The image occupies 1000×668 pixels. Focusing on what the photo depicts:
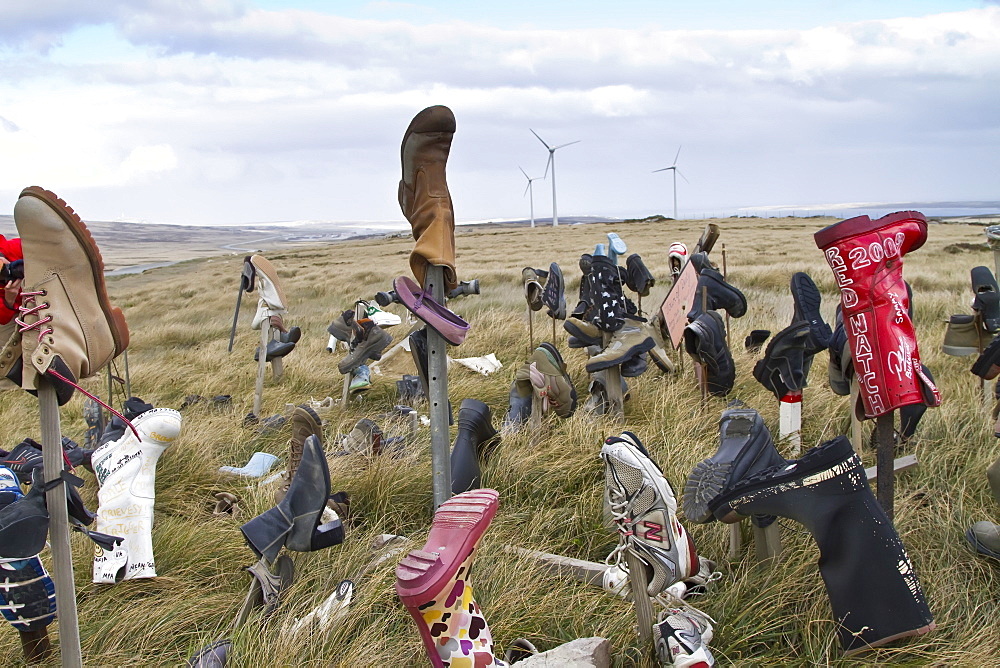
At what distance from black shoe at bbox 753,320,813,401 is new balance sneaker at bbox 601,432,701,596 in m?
1.55

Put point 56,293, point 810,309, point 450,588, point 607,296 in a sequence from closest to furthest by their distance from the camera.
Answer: point 450,588, point 56,293, point 810,309, point 607,296

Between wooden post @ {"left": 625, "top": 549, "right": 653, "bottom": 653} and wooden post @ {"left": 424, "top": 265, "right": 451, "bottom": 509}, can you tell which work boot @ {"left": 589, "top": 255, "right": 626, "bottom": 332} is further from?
wooden post @ {"left": 625, "top": 549, "right": 653, "bottom": 653}

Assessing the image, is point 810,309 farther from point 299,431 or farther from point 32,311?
point 32,311

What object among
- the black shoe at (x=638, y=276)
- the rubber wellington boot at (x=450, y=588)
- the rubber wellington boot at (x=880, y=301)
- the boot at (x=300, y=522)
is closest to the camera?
the rubber wellington boot at (x=450, y=588)

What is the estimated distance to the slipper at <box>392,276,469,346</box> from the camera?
302 cm

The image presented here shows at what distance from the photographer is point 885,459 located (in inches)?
107

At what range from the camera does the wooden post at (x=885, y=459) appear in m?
2.67

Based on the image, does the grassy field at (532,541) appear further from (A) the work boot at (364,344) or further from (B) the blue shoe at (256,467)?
(A) the work boot at (364,344)

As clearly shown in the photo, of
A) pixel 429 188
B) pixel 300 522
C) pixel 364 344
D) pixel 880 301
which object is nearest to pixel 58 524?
pixel 300 522

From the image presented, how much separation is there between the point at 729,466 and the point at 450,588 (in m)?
1.12

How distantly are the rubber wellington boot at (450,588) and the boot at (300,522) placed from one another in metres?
0.68

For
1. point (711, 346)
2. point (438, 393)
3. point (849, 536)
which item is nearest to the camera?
point (849, 536)

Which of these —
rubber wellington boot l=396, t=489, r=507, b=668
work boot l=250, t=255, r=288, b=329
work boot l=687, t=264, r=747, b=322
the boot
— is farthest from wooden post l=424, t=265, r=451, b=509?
work boot l=250, t=255, r=288, b=329

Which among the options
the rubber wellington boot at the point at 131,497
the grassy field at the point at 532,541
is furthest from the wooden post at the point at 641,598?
the rubber wellington boot at the point at 131,497
